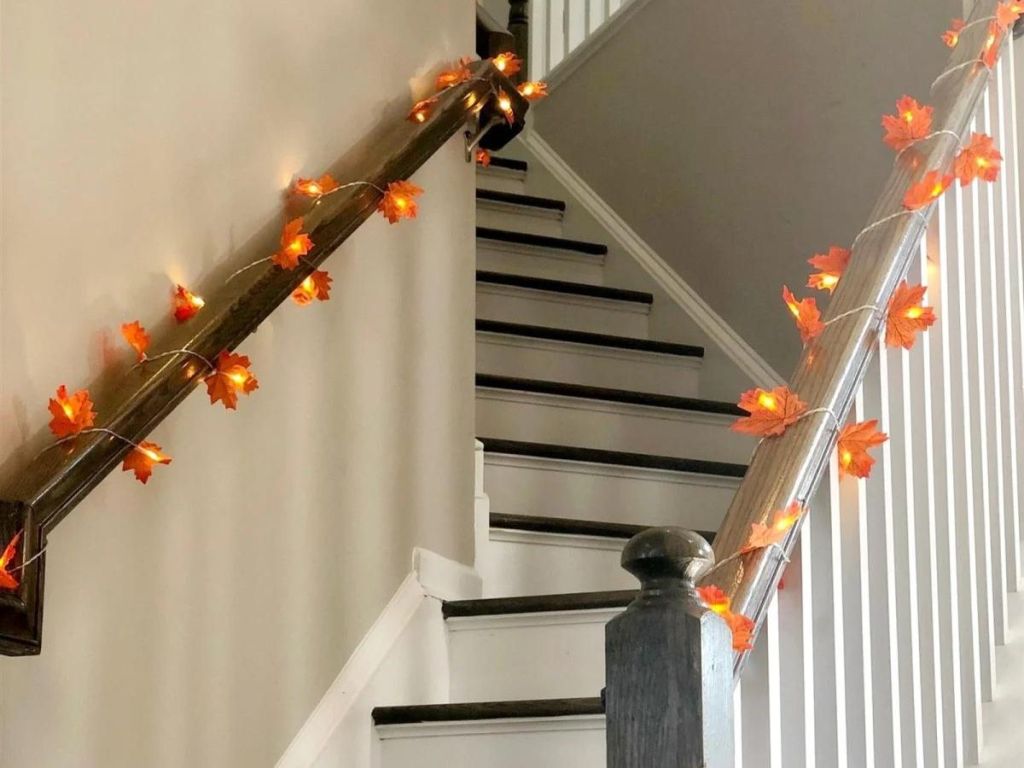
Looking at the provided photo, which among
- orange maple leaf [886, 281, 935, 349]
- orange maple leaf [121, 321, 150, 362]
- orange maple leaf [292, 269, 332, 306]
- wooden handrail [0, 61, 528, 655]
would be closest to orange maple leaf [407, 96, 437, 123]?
wooden handrail [0, 61, 528, 655]

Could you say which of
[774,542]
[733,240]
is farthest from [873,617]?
[733,240]

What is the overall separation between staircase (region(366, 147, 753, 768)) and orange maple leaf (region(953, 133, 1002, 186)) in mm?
892

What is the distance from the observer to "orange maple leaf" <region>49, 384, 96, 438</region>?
1.71 meters

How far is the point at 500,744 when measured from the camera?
2.15 meters

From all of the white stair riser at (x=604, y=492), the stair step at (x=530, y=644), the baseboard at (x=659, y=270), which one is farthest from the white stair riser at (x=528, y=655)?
the baseboard at (x=659, y=270)

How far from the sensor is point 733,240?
3.90 meters

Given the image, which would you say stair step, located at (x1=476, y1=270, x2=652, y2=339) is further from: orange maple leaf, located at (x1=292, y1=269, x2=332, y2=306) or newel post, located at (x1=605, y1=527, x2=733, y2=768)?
newel post, located at (x1=605, y1=527, x2=733, y2=768)

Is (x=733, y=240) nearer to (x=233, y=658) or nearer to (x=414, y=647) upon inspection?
(x=414, y=647)

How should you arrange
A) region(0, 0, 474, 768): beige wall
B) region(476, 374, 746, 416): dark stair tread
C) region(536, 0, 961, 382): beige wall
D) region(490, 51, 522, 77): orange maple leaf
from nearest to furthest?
region(0, 0, 474, 768): beige wall → region(490, 51, 522, 77): orange maple leaf → region(476, 374, 746, 416): dark stair tread → region(536, 0, 961, 382): beige wall

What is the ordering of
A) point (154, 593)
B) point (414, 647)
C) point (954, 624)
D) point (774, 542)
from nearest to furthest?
point (774, 542), point (954, 624), point (154, 593), point (414, 647)

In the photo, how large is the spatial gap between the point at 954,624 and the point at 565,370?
1.99 metres

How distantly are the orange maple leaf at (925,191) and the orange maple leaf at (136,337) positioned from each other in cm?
100

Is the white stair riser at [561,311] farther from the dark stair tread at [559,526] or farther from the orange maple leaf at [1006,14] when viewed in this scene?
the orange maple leaf at [1006,14]

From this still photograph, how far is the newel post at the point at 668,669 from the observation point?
1148 mm
